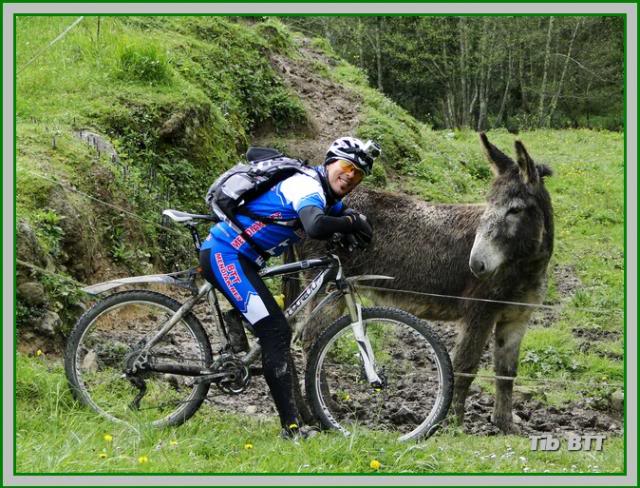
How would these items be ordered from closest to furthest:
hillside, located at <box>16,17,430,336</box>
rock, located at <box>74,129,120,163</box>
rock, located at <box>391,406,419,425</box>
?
rock, located at <box>391,406,419,425</box> < hillside, located at <box>16,17,430,336</box> < rock, located at <box>74,129,120,163</box>

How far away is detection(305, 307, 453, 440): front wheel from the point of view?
4.27m

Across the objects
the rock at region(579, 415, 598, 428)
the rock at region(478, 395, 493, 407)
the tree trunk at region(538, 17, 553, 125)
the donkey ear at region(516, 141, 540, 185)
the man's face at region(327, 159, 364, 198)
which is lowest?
the rock at region(579, 415, 598, 428)

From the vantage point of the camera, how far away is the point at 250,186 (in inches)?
165

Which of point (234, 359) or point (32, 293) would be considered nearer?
point (234, 359)

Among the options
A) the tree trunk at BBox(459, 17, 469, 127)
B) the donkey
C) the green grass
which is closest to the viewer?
the green grass

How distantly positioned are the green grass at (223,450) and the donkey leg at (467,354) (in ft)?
3.16

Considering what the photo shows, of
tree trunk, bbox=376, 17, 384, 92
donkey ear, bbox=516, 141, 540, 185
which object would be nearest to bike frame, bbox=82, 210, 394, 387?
donkey ear, bbox=516, 141, 540, 185

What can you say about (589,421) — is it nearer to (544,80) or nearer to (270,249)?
(270,249)

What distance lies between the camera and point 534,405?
6.39 meters

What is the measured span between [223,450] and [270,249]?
1.20 meters

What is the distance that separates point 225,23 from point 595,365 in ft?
26.5

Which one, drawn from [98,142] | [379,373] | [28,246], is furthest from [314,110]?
[379,373]

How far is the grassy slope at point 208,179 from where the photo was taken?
3.99m

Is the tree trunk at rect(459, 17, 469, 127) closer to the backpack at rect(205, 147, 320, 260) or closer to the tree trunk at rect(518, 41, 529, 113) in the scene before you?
the tree trunk at rect(518, 41, 529, 113)
